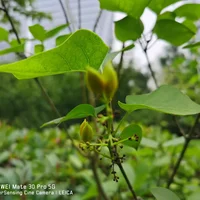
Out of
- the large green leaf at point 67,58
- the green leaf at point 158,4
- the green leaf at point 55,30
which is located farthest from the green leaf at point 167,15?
the large green leaf at point 67,58

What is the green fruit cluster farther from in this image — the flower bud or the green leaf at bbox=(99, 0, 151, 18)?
the green leaf at bbox=(99, 0, 151, 18)

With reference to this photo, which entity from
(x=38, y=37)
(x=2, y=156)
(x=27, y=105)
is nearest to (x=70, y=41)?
(x=38, y=37)

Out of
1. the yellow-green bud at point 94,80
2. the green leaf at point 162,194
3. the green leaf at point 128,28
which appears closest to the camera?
the yellow-green bud at point 94,80

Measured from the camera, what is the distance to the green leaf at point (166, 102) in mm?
348

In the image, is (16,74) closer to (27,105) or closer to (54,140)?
(54,140)

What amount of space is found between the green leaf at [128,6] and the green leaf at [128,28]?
0.02 meters

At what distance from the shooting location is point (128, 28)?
541mm

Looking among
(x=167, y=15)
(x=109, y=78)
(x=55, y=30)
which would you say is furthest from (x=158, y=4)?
(x=109, y=78)

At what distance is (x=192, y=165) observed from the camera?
6.02 ft

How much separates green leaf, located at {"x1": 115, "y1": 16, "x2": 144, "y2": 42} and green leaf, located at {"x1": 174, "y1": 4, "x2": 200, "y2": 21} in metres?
0.13

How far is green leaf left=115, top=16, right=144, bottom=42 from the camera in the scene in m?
0.53

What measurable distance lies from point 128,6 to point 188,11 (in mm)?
195

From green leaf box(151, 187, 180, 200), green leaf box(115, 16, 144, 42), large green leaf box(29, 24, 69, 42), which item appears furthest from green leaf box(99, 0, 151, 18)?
green leaf box(151, 187, 180, 200)

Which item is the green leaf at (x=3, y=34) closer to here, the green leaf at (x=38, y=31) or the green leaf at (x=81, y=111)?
the green leaf at (x=38, y=31)
